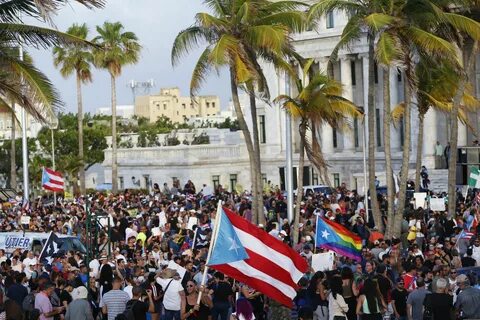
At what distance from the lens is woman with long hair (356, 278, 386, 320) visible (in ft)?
66.8

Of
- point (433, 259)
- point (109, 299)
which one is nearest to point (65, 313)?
point (109, 299)

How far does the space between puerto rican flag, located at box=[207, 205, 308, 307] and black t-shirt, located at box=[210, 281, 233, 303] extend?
2.75 meters

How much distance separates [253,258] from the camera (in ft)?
61.2

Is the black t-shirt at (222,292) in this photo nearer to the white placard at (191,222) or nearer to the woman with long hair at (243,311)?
the woman with long hair at (243,311)

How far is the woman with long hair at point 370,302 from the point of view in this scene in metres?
20.4

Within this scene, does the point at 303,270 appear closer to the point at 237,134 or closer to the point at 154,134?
the point at 237,134

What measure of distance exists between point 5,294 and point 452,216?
56.6ft

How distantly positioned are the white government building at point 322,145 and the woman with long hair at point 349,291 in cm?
3634

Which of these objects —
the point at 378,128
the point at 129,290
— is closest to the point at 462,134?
the point at 378,128

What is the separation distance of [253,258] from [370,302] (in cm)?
255

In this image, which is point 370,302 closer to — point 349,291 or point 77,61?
point 349,291

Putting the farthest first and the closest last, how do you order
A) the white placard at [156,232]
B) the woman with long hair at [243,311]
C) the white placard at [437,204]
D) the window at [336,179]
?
the window at [336,179]
the white placard at [437,204]
the white placard at [156,232]
the woman with long hair at [243,311]

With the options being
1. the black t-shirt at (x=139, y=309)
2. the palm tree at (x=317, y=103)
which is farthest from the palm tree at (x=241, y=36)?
the black t-shirt at (x=139, y=309)

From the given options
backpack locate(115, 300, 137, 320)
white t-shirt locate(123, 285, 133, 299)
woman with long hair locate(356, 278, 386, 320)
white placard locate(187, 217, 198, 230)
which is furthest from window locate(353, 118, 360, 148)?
backpack locate(115, 300, 137, 320)
